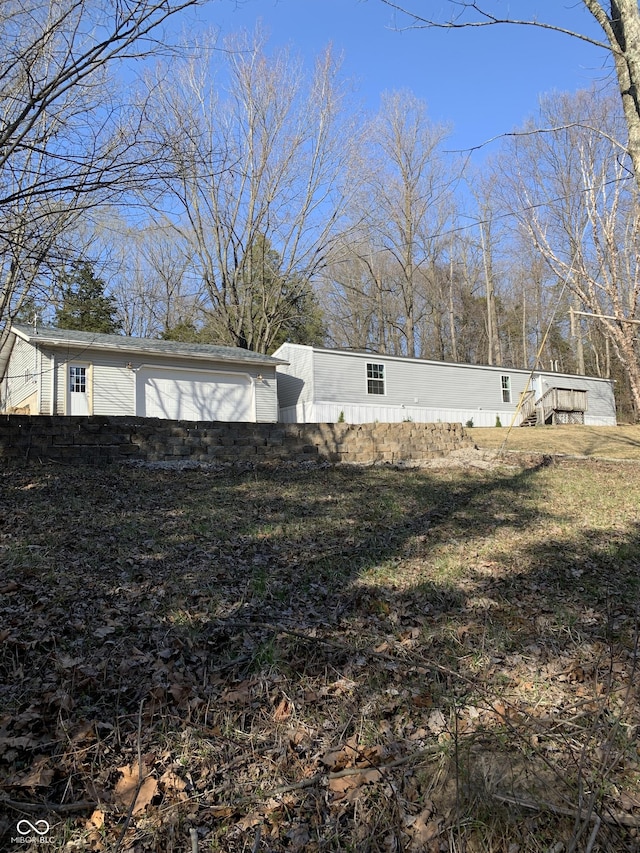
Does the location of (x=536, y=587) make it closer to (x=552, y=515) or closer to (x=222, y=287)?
(x=552, y=515)

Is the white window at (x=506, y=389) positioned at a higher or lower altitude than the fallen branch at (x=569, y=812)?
higher

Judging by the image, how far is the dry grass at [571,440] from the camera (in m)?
13.4

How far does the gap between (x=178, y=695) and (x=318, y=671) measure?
71 centimetres

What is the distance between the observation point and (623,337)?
7.34 m

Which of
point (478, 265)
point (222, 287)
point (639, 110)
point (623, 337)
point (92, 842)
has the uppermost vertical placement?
point (478, 265)

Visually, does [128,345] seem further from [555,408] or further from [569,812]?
[555,408]

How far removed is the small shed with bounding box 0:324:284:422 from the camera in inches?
573

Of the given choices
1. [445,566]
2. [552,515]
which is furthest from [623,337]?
[445,566]

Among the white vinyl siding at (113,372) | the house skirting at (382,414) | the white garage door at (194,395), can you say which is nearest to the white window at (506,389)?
the house skirting at (382,414)

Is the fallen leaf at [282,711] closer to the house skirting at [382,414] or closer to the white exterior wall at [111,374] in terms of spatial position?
the white exterior wall at [111,374]

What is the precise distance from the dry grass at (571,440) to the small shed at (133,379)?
7233mm

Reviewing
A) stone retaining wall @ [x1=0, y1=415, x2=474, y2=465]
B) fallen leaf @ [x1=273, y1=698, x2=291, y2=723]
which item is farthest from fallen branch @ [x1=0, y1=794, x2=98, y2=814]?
stone retaining wall @ [x1=0, y1=415, x2=474, y2=465]

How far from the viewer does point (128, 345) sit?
1565 centimetres

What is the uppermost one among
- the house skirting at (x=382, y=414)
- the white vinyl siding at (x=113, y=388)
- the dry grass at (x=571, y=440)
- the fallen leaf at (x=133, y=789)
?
the white vinyl siding at (x=113, y=388)
